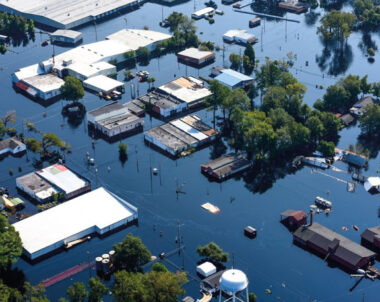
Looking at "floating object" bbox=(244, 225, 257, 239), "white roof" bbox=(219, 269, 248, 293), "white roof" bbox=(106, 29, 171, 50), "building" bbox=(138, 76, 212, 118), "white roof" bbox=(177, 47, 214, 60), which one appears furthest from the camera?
"white roof" bbox=(106, 29, 171, 50)

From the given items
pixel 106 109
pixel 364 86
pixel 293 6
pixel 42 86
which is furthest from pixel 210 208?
pixel 293 6

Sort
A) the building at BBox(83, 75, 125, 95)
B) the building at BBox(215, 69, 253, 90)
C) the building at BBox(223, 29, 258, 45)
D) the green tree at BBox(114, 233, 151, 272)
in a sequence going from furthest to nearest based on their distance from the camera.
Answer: the building at BBox(223, 29, 258, 45) < the building at BBox(215, 69, 253, 90) < the building at BBox(83, 75, 125, 95) < the green tree at BBox(114, 233, 151, 272)

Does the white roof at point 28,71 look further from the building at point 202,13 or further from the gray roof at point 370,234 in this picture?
the gray roof at point 370,234

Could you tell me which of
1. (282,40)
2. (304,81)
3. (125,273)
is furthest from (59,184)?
(282,40)

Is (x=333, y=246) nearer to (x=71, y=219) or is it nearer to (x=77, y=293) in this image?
(x=77, y=293)

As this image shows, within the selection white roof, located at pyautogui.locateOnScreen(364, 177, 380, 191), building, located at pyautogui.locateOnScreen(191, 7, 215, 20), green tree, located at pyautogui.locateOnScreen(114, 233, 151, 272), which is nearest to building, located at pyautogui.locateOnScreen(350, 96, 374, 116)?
white roof, located at pyautogui.locateOnScreen(364, 177, 380, 191)

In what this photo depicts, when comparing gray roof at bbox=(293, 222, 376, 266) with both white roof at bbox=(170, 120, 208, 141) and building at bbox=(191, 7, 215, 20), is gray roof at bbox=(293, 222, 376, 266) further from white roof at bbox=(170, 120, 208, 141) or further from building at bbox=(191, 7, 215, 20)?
building at bbox=(191, 7, 215, 20)
